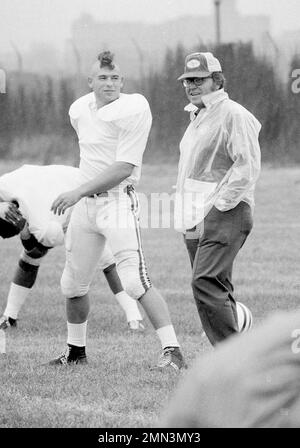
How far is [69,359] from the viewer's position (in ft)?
19.6

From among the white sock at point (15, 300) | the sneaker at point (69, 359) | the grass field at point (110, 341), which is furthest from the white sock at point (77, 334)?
the white sock at point (15, 300)

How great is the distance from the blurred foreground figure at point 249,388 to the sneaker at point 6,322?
620 centimetres

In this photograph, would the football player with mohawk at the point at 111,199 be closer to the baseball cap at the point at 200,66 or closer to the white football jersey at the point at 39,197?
the baseball cap at the point at 200,66

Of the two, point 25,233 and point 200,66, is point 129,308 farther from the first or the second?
point 200,66

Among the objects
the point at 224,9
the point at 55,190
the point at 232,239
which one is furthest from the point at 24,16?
the point at 232,239

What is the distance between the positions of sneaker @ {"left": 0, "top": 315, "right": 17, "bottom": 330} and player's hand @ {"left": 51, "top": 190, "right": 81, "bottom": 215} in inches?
74.4

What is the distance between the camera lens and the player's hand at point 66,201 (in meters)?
5.53

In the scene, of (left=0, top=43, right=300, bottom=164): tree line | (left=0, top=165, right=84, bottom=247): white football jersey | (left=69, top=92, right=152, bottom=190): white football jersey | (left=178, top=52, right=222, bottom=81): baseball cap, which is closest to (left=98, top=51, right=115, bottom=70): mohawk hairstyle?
(left=69, top=92, right=152, bottom=190): white football jersey

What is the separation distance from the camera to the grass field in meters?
4.80

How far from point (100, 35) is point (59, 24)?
932 mm

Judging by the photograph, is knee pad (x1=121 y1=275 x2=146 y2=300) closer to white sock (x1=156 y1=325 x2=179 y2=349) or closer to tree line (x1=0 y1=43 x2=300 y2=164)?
white sock (x1=156 y1=325 x2=179 y2=349)

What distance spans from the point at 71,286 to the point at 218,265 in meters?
1.00
